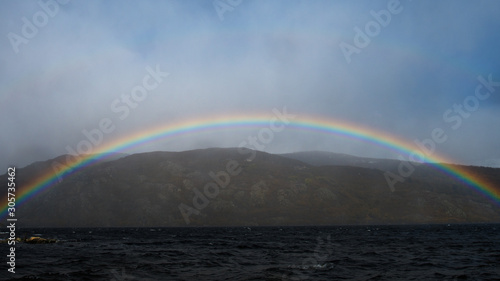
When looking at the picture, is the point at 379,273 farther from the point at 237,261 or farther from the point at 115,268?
the point at 115,268

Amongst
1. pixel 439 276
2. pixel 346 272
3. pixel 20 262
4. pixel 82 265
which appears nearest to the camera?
pixel 439 276

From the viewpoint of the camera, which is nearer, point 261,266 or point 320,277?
point 320,277

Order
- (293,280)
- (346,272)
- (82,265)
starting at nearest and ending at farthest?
(293,280) < (346,272) < (82,265)

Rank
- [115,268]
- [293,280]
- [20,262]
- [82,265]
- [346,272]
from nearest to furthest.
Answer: [293,280] < [346,272] < [115,268] < [82,265] < [20,262]

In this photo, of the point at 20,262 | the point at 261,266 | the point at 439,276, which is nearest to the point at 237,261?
the point at 261,266

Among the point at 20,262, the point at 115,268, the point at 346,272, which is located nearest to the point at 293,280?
the point at 346,272

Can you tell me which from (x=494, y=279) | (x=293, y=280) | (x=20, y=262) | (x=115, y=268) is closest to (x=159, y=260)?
(x=115, y=268)

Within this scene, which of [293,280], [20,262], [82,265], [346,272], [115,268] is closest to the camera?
[293,280]

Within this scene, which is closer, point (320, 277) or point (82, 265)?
point (320, 277)

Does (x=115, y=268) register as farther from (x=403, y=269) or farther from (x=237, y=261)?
(x=403, y=269)
